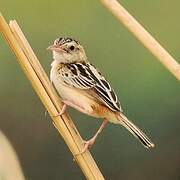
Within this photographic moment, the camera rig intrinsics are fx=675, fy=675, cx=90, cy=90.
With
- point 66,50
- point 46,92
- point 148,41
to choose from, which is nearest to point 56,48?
point 66,50

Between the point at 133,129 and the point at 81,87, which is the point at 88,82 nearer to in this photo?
the point at 81,87

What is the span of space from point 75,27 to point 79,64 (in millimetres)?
142

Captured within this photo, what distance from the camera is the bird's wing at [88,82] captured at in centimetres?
172

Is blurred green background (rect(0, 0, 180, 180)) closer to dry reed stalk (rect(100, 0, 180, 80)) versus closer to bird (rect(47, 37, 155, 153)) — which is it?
bird (rect(47, 37, 155, 153))

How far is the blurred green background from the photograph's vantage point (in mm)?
1827

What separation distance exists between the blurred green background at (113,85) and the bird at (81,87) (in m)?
0.09

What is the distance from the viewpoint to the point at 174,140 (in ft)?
6.19

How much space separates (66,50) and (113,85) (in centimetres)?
19

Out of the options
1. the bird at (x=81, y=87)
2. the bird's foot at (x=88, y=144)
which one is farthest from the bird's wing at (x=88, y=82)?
the bird's foot at (x=88, y=144)

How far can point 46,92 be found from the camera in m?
1.61

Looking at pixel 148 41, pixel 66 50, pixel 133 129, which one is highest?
pixel 66 50

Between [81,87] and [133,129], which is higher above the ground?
[81,87]

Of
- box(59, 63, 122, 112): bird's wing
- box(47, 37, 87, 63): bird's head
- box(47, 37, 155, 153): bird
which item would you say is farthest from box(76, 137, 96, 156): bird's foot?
box(47, 37, 87, 63): bird's head

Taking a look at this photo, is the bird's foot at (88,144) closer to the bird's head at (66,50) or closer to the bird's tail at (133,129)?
the bird's tail at (133,129)
